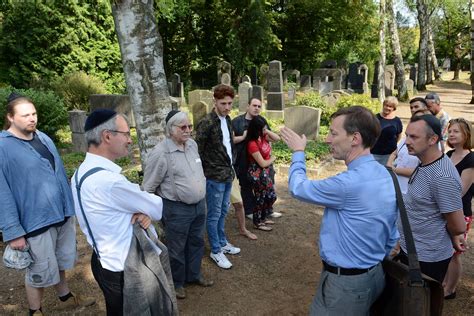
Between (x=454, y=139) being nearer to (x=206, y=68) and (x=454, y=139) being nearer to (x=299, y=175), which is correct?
(x=299, y=175)

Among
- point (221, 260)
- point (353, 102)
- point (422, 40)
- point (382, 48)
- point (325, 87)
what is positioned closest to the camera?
point (221, 260)

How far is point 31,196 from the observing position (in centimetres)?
319

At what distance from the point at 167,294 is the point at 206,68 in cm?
2584

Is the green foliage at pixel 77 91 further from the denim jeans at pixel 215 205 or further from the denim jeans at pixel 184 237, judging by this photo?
the denim jeans at pixel 184 237

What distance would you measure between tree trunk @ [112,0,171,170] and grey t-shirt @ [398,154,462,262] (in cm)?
257

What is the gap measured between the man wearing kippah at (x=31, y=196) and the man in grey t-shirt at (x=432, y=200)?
2.80m

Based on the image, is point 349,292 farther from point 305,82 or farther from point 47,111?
point 305,82

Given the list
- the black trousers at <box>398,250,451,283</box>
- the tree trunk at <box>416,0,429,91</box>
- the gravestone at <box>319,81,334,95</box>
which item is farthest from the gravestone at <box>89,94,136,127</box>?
the tree trunk at <box>416,0,429,91</box>

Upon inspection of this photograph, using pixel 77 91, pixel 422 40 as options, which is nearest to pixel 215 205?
pixel 77 91

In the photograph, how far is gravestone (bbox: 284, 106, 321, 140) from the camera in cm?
1038

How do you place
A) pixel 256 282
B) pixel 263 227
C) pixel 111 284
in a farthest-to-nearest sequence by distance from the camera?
pixel 263 227
pixel 256 282
pixel 111 284

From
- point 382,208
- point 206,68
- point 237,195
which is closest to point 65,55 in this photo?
point 206,68

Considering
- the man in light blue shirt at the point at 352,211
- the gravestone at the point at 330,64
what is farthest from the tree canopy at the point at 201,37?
the man in light blue shirt at the point at 352,211

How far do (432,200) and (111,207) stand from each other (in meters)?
2.19
